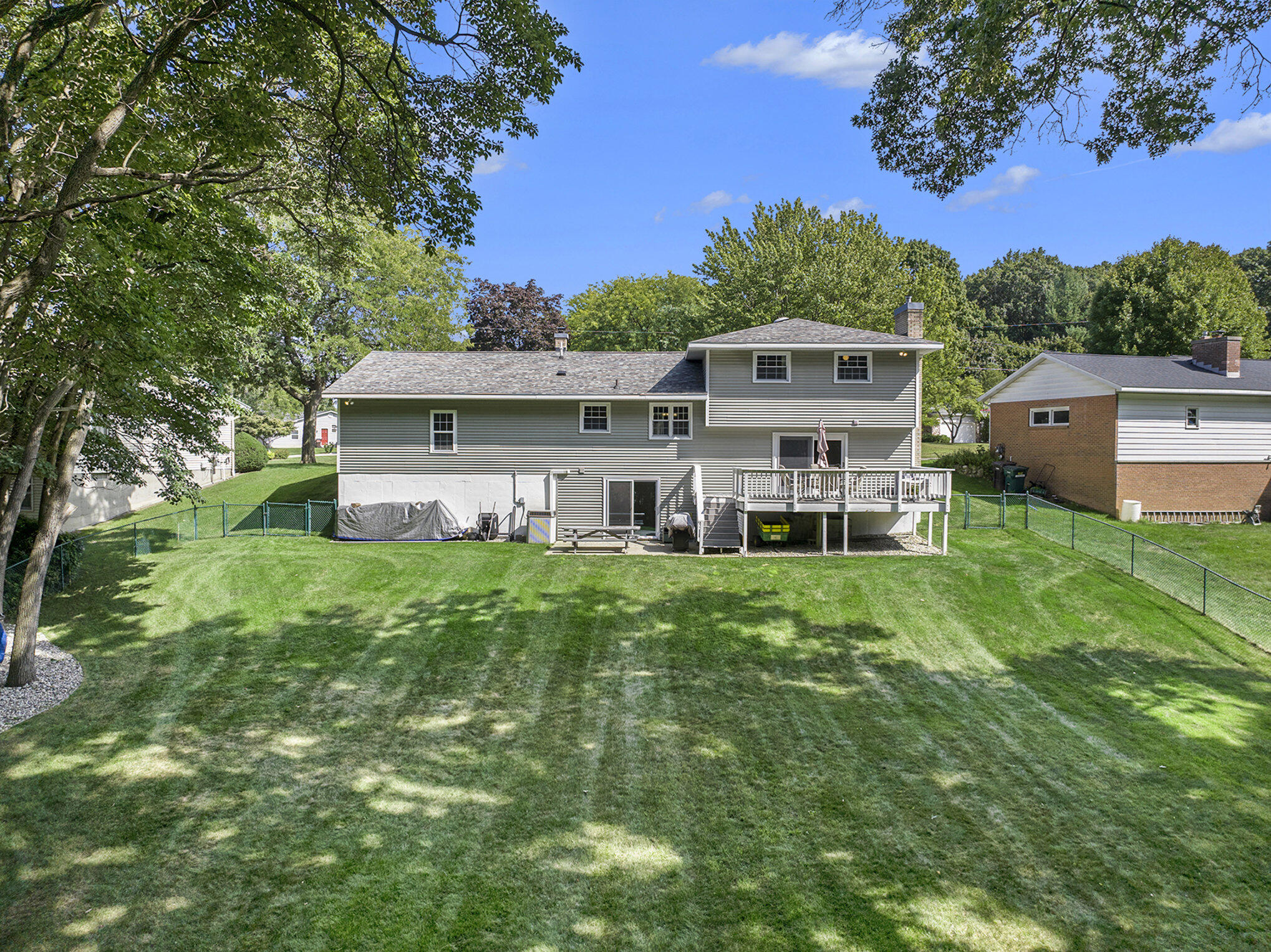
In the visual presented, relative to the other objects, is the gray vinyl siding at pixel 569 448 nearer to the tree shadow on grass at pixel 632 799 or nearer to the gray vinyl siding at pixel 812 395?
the gray vinyl siding at pixel 812 395

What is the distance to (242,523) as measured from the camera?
75.0ft

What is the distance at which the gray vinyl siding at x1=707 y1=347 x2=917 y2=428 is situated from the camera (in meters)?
20.9

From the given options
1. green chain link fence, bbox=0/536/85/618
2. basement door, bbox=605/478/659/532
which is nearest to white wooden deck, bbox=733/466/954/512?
basement door, bbox=605/478/659/532

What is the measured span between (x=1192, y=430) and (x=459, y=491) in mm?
25609

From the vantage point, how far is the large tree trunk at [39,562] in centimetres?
1083

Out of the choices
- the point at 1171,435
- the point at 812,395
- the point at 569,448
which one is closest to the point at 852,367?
the point at 812,395

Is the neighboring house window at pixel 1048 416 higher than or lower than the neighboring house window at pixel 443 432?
higher

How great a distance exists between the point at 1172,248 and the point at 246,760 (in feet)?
152

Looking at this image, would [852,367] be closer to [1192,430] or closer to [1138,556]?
[1138,556]

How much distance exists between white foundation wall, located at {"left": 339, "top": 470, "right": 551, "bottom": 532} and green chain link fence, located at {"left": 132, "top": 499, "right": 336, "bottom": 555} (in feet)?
4.49

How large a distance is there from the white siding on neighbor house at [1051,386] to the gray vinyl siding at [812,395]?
27.8ft

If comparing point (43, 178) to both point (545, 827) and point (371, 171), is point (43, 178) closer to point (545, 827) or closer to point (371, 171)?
point (371, 171)

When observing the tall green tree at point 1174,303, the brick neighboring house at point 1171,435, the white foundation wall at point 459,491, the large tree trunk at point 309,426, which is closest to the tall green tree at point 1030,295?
the tall green tree at point 1174,303

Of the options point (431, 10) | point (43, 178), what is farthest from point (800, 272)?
point (43, 178)
